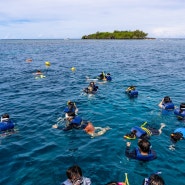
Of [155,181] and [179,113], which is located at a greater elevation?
[155,181]

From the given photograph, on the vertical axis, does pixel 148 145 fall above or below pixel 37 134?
above

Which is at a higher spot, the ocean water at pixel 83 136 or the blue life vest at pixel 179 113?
the blue life vest at pixel 179 113

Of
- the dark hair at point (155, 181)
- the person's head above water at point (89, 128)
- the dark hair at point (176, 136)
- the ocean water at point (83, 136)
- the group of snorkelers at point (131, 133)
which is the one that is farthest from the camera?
the person's head above water at point (89, 128)

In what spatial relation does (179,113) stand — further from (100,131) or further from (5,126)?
(5,126)

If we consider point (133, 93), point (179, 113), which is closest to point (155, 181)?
point (179, 113)

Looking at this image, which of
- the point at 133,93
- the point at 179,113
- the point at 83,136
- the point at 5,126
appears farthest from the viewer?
the point at 133,93

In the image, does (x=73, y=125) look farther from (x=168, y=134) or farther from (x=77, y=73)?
(x=77, y=73)

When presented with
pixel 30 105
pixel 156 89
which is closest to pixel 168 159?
pixel 30 105

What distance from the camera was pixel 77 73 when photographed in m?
37.2

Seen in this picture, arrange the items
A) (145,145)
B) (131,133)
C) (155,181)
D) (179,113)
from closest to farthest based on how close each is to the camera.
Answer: (155,181) → (145,145) → (131,133) → (179,113)

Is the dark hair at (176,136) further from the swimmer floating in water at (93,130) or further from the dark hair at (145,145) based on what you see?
the swimmer floating in water at (93,130)

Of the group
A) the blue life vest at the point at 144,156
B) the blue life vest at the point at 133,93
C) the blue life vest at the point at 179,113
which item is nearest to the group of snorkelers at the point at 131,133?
the blue life vest at the point at 144,156

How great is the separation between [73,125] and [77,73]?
72.9 feet

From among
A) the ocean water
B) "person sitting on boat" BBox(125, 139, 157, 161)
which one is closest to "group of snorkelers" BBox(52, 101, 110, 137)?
the ocean water
